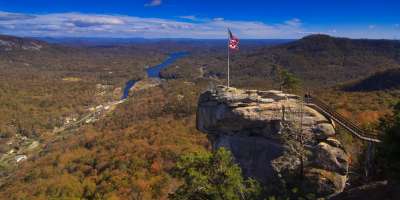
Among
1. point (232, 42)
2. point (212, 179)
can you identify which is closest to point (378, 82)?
point (232, 42)

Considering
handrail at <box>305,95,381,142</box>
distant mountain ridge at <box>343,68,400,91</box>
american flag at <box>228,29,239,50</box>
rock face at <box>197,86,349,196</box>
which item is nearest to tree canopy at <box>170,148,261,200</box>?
rock face at <box>197,86,349,196</box>

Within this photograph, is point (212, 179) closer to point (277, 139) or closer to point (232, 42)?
point (277, 139)

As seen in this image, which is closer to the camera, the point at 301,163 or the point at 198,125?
the point at 301,163

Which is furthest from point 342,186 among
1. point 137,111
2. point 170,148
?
point 137,111

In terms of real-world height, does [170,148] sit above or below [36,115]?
above

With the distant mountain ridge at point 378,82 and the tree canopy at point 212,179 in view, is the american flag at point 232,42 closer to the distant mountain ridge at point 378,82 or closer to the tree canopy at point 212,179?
the tree canopy at point 212,179

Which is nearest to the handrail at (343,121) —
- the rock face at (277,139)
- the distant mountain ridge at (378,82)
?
the rock face at (277,139)

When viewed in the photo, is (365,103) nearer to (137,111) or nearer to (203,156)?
(203,156)
